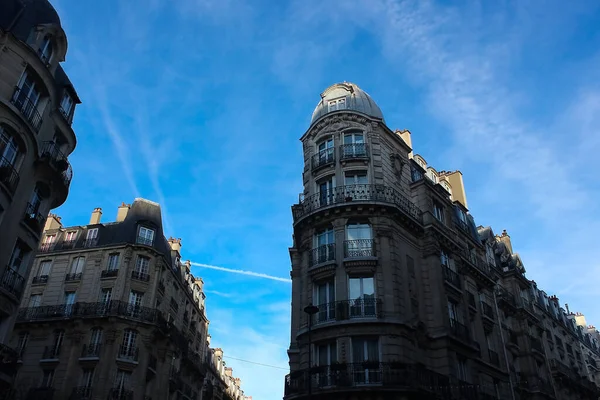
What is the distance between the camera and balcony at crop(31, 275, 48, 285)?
36.5 metres

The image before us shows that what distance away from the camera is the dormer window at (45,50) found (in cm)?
2084

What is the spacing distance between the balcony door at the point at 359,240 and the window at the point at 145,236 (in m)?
18.8

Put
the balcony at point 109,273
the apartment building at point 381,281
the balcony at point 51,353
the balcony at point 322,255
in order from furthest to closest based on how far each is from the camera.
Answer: the balcony at point 109,273
the balcony at point 51,353
the balcony at point 322,255
the apartment building at point 381,281

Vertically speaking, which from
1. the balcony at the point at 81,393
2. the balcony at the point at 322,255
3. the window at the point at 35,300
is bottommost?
the balcony at the point at 81,393

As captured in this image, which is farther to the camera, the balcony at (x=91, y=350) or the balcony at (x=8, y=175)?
the balcony at (x=91, y=350)

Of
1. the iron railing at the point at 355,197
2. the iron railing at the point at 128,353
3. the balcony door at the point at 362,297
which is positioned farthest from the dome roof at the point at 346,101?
the iron railing at the point at 128,353

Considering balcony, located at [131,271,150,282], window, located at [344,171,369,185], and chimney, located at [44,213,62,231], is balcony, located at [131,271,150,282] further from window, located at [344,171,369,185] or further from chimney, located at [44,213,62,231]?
window, located at [344,171,369,185]

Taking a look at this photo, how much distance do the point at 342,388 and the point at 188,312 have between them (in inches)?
1055

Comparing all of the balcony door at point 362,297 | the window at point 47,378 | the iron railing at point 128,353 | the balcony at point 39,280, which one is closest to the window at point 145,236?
the balcony at point 39,280

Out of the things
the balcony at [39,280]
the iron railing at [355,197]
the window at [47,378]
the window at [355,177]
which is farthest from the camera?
the balcony at [39,280]

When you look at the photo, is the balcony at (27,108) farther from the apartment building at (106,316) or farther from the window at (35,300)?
the window at (35,300)

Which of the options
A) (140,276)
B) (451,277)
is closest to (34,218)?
(140,276)

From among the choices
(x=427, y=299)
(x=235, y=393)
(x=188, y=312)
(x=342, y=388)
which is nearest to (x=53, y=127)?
(x=342, y=388)

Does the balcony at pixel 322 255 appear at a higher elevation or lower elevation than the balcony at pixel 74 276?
lower
